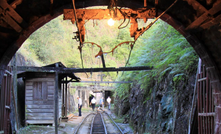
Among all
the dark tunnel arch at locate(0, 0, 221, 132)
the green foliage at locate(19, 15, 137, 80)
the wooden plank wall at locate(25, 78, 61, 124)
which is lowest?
the wooden plank wall at locate(25, 78, 61, 124)

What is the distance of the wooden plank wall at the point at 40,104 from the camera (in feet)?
56.1

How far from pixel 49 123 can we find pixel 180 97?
11.6m

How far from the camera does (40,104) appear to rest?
57.0 feet

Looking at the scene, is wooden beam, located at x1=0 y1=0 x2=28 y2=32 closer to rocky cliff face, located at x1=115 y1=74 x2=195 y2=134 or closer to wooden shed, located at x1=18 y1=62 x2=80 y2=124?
rocky cliff face, located at x1=115 y1=74 x2=195 y2=134

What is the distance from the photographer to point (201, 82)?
6523mm

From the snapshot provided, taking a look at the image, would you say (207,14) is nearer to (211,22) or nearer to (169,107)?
(211,22)

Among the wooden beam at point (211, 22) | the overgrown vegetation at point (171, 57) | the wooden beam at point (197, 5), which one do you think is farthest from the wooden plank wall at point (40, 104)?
the wooden beam at point (197, 5)

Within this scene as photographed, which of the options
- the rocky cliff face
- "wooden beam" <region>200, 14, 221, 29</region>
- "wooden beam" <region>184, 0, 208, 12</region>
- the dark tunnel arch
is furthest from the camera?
the rocky cliff face

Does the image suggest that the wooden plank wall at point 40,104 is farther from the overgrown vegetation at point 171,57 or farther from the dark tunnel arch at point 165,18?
the dark tunnel arch at point 165,18

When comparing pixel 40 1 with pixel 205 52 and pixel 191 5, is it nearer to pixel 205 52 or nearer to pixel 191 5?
pixel 191 5

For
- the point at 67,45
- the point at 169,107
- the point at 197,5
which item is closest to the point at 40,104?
the point at 169,107

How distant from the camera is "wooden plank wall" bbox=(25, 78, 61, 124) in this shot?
17.1 metres

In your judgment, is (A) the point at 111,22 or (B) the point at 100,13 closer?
(A) the point at 111,22

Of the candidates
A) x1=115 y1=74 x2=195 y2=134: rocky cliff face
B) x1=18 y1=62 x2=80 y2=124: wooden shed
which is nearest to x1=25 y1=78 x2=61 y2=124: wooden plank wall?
x1=18 y1=62 x2=80 y2=124: wooden shed
